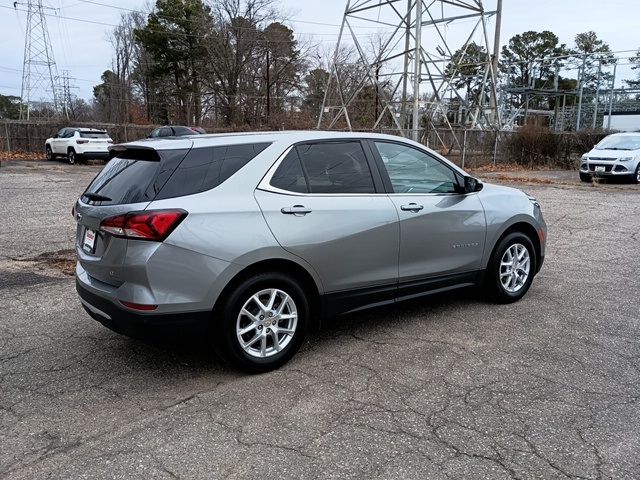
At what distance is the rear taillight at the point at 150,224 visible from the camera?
3422mm

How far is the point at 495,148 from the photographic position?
81.0ft

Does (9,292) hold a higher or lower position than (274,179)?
lower

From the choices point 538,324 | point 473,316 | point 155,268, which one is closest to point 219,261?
point 155,268

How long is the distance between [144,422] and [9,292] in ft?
11.3

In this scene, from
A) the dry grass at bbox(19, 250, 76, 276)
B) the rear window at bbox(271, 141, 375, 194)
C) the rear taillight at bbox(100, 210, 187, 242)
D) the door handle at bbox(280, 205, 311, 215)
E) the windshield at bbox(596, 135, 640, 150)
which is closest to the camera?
the rear taillight at bbox(100, 210, 187, 242)

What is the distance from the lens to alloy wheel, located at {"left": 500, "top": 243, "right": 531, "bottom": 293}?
540cm

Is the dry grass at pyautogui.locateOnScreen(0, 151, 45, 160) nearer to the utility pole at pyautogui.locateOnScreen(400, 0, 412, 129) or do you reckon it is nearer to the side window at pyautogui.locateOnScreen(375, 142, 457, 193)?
the utility pole at pyautogui.locateOnScreen(400, 0, 412, 129)

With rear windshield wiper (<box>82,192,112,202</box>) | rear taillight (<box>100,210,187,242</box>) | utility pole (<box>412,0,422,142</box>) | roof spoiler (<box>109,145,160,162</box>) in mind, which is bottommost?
rear taillight (<box>100,210,187,242</box>)

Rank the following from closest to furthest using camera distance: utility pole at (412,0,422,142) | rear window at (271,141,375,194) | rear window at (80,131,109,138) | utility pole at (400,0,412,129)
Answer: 1. rear window at (271,141,375,194)
2. utility pole at (412,0,422,142)
3. rear window at (80,131,109,138)
4. utility pole at (400,0,412,129)

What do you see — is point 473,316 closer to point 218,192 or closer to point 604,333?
point 604,333

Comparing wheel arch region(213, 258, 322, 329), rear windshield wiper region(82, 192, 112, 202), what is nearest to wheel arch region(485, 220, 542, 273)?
wheel arch region(213, 258, 322, 329)

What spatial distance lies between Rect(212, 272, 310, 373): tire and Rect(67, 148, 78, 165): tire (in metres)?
24.0

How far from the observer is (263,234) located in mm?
3729

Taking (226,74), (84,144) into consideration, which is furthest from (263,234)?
Answer: (226,74)
